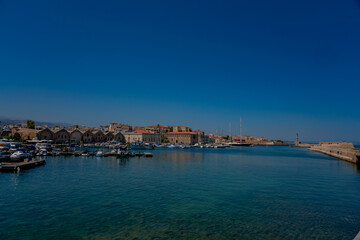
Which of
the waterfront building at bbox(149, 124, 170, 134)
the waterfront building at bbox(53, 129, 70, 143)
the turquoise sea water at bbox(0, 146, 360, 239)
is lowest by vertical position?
the turquoise sea water at bbox(0, 146, 360, 239)

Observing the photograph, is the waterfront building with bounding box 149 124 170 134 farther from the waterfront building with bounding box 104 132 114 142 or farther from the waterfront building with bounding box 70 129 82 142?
the waterfront building with bounding box 70 129 82 142

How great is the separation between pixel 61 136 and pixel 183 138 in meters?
60.4

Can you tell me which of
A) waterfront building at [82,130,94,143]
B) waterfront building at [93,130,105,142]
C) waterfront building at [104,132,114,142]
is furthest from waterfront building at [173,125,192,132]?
waterfront building at [82,130,94,143]

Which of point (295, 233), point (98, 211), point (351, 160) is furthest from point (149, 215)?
point (351, 160)

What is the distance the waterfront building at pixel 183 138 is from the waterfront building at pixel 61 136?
55.3m

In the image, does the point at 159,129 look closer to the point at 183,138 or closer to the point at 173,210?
the point at 183,138

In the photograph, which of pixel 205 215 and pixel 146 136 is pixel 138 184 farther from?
pixel 146 136

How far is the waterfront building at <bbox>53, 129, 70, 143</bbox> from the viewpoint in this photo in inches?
3439

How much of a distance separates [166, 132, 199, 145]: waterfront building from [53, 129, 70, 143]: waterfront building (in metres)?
55.3

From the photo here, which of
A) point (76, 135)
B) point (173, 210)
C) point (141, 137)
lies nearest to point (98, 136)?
point (76, 135)

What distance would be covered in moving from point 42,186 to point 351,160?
47.9 meters

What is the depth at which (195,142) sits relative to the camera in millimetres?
132500

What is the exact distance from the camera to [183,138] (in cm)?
12825

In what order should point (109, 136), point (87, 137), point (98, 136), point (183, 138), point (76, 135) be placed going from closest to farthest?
point (76, 135)
point (87, 137)
point (98, 136)
point (109, 136)
point (183, 138)
